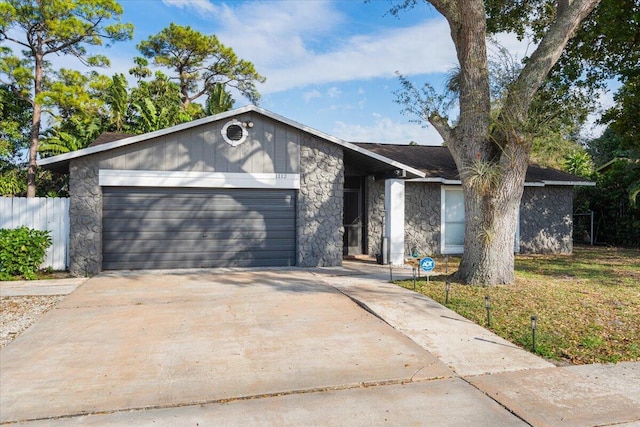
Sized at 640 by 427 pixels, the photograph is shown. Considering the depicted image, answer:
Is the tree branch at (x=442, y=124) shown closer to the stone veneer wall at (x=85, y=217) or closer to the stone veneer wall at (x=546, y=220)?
the stone veneer wall at (x=85, y=217)

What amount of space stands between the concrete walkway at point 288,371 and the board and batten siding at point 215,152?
4.07 meters

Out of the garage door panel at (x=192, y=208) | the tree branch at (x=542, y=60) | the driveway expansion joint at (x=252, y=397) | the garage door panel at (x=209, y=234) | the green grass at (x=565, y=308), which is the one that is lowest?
the driveway expansion joint at (x=252, y=397)

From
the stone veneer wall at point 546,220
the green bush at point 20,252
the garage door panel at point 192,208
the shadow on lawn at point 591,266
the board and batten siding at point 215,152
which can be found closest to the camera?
the green bush at point 20,252

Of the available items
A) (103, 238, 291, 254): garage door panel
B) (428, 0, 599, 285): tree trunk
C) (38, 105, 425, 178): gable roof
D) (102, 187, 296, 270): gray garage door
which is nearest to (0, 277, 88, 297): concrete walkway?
(103, 238, 291, 254): garage door panel

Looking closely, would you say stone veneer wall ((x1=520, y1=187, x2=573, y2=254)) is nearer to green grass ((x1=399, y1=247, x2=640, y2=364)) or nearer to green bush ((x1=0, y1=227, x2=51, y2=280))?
green grass ((x1=399, y1=247, x2=640, y2=364))

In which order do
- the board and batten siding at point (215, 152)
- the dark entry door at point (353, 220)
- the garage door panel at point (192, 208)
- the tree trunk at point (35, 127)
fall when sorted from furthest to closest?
1. the tree trunk at point (35, 127)
2. the dark entry door at point (353, 220)
3. the garage door panel at point (192, 208)
4. the board and batten siding at point (215, 152)

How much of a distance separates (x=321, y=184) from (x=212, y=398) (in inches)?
317

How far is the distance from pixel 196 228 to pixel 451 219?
8463 mm

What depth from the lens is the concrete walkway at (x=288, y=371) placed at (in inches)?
150

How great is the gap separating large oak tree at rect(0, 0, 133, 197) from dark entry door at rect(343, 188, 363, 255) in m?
12.3

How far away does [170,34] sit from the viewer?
95.8 ft

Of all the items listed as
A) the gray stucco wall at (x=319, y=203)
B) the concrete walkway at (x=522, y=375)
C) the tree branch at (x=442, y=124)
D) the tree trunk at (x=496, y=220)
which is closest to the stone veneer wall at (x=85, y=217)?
the gray stucco wall at (x=319, y=203)

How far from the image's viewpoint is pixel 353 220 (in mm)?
14547

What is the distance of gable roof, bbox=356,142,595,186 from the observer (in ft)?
48.2
